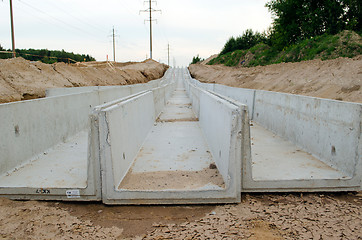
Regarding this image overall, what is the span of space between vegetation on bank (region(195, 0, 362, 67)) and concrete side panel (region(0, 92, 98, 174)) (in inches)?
677

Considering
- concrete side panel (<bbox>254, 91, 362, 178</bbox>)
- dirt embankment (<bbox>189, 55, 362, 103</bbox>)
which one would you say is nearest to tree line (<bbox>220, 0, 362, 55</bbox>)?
dirt embankment (<bbox>189, 55, 362, 103</bbox>)

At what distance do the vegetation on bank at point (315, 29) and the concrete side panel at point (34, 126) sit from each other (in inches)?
677

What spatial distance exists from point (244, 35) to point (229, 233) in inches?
2574

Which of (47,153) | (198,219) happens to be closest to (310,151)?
(198,219)

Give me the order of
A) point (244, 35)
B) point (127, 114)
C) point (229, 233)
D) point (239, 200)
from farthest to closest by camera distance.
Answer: point (244, 35), point (127, 114), point (239, 200), point (229, 233)

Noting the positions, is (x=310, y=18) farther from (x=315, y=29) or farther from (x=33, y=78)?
(x=33, y=78)

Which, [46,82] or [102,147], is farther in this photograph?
[46,82]

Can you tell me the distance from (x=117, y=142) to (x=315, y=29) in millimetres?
28182

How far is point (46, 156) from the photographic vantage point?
15.2ft

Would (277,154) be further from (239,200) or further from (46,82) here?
(46,82)

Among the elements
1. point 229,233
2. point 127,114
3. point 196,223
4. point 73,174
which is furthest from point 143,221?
point 127,114

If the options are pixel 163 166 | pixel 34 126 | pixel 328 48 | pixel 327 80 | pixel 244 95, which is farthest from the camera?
pixel 328 48

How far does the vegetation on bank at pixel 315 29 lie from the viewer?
18.8 metres

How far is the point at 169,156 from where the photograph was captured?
4680mm
